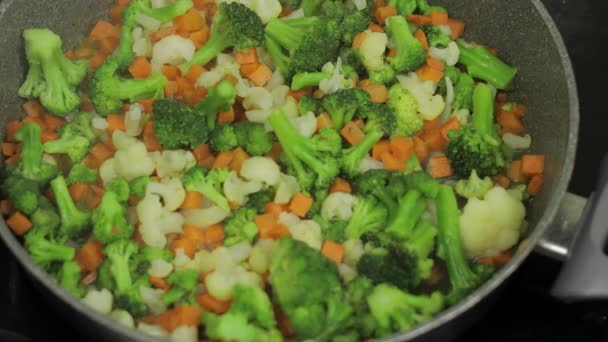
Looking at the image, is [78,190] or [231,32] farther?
[231,32]

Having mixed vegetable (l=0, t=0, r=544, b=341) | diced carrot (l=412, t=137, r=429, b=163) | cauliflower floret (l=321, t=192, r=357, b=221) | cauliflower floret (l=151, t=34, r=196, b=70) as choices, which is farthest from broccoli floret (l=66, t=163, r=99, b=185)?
diced carrot (l=412, t=137, r=429, b=163)

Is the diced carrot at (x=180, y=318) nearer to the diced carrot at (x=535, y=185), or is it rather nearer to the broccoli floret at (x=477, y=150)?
the broccoli floret at (x=477, y=150)

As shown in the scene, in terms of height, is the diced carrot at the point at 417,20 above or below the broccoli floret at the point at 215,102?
above

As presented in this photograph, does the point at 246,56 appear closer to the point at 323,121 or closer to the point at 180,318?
the point at 323,121

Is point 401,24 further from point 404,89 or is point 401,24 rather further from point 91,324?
point 91,324

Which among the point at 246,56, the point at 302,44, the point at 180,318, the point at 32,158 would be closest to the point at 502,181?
the point at 302,44

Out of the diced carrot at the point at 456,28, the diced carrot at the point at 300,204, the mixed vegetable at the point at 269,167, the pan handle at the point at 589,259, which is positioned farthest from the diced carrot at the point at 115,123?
the pan handle at the point at 589,259
